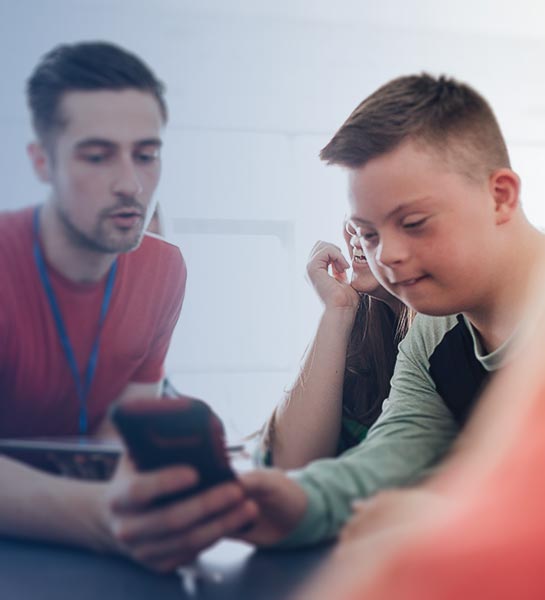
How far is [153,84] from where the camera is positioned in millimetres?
611

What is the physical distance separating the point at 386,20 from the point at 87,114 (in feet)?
1.09

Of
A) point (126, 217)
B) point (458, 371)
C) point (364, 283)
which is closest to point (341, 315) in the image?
point (364, 283)

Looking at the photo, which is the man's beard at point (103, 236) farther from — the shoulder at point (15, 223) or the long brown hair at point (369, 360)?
the long brown hair at point (369, 360)

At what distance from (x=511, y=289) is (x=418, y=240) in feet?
0.45

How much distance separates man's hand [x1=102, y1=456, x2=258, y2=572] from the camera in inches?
20.9

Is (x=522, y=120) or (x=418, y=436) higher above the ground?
(x=522, y=120)

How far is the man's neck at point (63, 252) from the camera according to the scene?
61 centimetres

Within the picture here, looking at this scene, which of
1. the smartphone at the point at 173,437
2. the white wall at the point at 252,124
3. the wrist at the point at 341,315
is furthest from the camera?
the wrist at the point at 341,315

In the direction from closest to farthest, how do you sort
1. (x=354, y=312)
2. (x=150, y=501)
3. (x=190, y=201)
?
(x=150, y=501) < (x=190, y=201) < (x=354, y=312)

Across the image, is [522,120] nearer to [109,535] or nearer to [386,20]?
[386,20]

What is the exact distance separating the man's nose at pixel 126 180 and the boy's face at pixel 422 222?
20 cm

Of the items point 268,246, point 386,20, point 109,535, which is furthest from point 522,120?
point 109,535

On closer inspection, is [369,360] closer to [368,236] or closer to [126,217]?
[368,236]

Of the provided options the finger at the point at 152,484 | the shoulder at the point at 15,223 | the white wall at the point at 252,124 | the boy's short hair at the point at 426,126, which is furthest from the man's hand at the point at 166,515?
the boy's short hair at the point at 426,126
